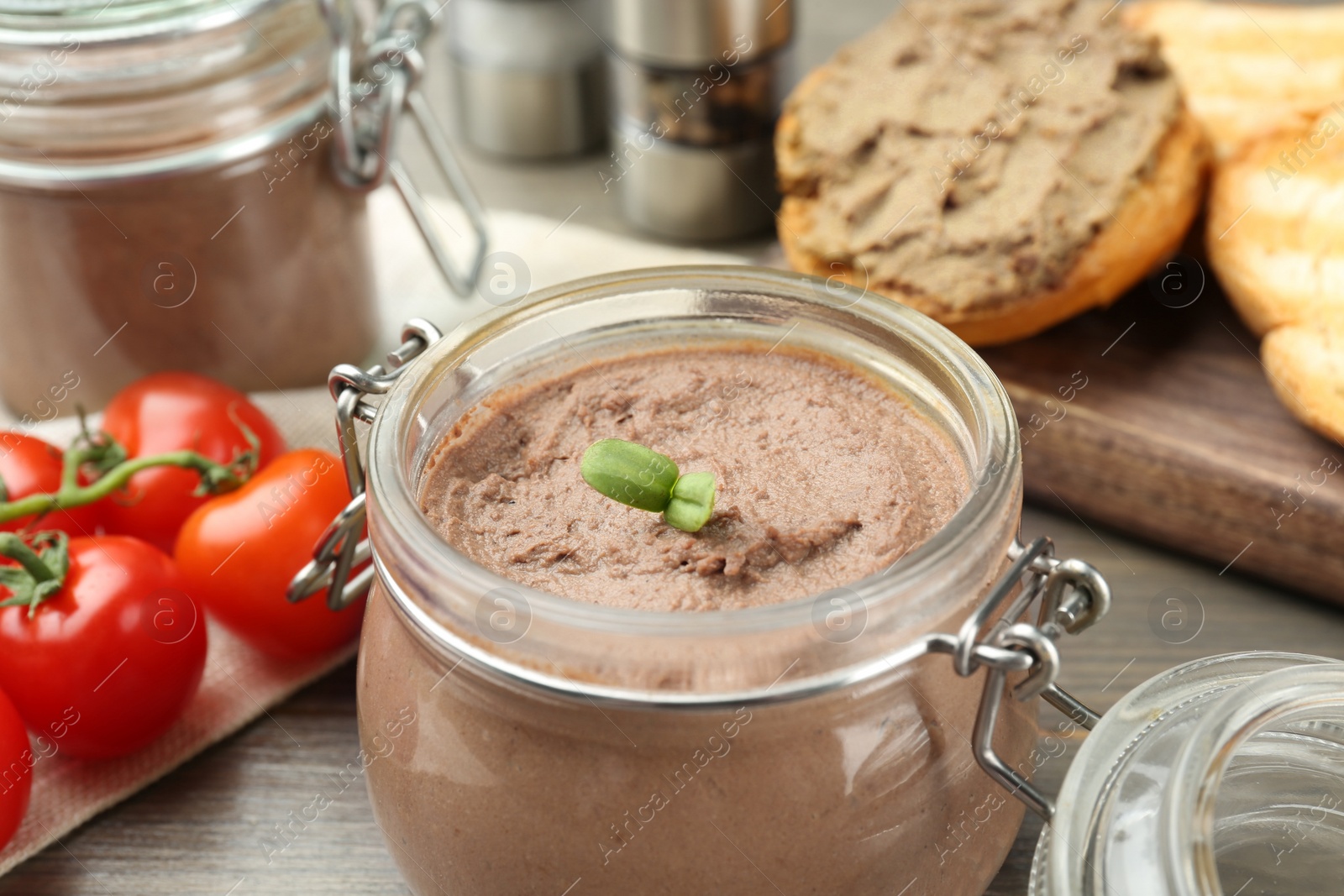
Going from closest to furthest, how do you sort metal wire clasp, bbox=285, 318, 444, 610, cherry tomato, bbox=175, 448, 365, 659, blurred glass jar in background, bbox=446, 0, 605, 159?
metal wire clasp, bbox=285, 318, 444, 610
cherry tomato, bbox=175, 448, 365, 659
blurred glass jar in background, bbox=446, 0, 605, 159

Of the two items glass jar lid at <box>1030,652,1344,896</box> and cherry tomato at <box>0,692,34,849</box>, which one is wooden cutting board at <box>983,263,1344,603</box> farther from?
cherry tomato at <box>0,692,34,849</box>

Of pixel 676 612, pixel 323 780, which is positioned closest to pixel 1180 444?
pixel 676 612

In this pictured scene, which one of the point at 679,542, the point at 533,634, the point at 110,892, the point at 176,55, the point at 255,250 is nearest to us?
the point at 533,634

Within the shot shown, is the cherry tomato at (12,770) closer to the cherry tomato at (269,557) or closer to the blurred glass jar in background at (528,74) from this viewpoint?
the cherry tomato at (269,557)

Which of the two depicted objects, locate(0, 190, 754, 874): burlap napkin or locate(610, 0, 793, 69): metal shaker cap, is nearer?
locate(0, 190, 754, 874): burlap napkin

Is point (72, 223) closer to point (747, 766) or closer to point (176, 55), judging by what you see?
point (176, 55)

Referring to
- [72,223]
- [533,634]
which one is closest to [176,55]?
[72,223]

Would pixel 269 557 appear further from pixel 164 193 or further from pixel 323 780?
pixel 164 193

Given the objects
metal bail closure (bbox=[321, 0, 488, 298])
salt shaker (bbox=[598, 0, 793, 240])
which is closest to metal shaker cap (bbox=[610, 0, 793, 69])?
salt shaker (bbox=[598, 0, 793, 240])
